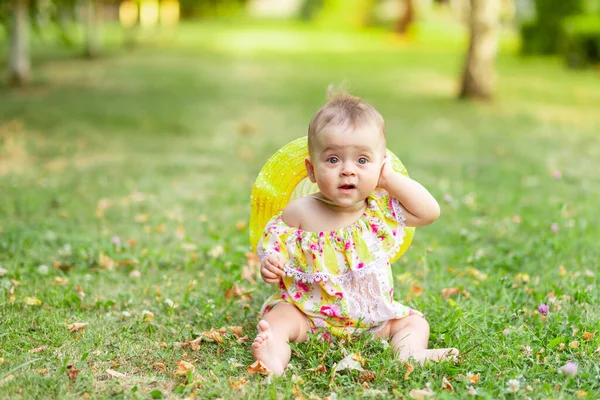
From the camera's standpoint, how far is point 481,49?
462 inches

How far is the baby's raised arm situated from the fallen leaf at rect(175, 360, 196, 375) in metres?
1.18

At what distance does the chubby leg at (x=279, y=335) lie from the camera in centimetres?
296

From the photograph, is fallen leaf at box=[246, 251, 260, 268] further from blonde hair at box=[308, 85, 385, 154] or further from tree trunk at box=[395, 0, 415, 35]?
tree trunk at box=[395, 0, 415, 35]

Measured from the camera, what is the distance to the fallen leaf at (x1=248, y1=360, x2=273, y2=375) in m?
2.93

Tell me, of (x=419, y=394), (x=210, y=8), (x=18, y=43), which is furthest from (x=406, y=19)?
(x=419, y=394)

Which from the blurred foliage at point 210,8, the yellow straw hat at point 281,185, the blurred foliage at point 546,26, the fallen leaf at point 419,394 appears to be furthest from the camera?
the blurred foliage at point 210,8

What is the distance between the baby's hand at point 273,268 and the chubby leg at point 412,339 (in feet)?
1.99

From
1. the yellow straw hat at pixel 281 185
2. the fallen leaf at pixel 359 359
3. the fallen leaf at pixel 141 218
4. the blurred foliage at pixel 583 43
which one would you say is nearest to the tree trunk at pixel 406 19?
the blurred foliage at pixel 583 43

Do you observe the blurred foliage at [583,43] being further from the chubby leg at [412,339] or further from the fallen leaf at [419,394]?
the fallen leaf at [419,394]

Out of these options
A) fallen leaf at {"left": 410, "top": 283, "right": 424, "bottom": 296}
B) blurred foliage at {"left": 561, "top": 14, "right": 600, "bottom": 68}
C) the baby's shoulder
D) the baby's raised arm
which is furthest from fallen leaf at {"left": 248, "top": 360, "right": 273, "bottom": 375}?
blurred foliage at {"left": 561, "top": 14, "right": 600, "bottom": 68}

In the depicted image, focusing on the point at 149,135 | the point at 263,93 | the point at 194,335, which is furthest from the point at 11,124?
the point at 194,335

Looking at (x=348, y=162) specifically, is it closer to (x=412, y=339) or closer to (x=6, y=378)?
(x=412, y=339)

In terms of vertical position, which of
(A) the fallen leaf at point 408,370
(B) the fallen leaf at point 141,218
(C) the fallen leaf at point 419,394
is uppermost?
(C) the fallen leaf at point 419,394

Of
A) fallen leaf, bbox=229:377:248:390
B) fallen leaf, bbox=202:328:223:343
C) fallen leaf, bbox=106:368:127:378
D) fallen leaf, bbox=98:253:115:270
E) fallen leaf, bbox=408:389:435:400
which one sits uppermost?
fallen leaf, bbox=408:389:435:400
